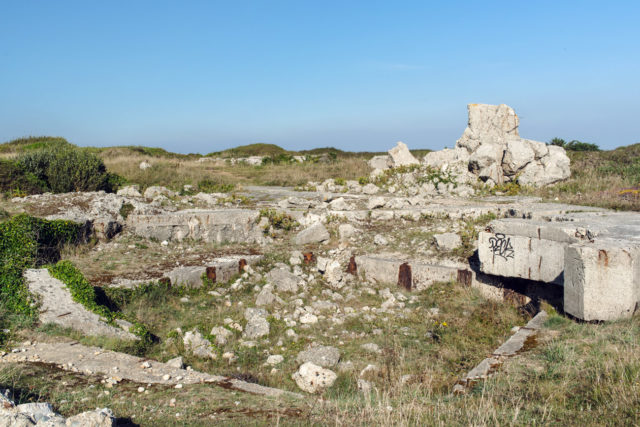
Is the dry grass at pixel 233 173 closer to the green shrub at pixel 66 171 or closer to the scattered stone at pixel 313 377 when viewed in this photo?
the green shrub at pixel 66 171

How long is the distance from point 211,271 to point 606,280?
Answer: 5.46m

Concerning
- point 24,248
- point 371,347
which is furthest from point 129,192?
point 371,347

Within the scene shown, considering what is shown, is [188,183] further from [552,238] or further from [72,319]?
[552,238]

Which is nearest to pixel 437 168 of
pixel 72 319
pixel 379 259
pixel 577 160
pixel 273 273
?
pixel 577 160

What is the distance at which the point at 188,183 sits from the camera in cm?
1524

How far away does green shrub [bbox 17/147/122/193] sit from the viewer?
39.7 ft

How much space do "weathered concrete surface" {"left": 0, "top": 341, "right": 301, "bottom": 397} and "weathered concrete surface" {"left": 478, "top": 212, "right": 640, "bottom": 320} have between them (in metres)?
3.12

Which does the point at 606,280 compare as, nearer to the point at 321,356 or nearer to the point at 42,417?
the point at 321,356

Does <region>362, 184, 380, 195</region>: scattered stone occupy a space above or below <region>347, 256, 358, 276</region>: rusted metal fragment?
above

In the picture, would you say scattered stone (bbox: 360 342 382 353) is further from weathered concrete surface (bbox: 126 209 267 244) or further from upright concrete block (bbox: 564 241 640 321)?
weathered concrete surface (bbox: 126 209 267 244)

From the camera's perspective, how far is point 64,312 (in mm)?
5238

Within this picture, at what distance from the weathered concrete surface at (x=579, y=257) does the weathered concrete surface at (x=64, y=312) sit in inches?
189

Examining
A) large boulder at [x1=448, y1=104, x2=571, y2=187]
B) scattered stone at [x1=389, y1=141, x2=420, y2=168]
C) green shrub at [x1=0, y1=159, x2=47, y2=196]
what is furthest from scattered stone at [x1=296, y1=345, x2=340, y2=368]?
scattered stone at [x1=389, y1=141, x2=420, y2=168]

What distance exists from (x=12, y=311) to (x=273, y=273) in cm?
358
